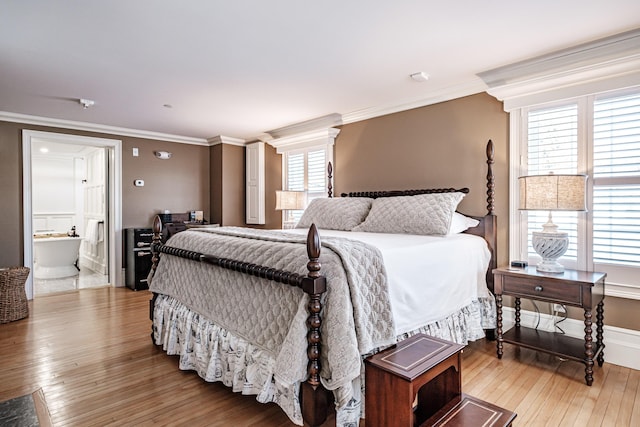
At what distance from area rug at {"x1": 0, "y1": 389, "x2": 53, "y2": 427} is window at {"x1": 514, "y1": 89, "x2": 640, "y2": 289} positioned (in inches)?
128

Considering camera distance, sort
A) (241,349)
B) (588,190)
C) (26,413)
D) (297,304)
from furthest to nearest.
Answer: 1. (588,190)
2. (241,349)
3. (297,304)
4. (26,413)

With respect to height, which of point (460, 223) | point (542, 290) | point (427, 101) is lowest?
point (542, 290)

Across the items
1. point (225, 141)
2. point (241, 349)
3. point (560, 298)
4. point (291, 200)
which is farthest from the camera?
point (225, 141)

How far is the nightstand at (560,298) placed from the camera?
87.7 inches

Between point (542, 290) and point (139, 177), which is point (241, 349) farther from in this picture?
point (139, 177)

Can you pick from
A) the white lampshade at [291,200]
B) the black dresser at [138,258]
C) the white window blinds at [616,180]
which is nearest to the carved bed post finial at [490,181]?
the white window blinds at [616,180]

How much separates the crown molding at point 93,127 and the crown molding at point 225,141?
125 mm

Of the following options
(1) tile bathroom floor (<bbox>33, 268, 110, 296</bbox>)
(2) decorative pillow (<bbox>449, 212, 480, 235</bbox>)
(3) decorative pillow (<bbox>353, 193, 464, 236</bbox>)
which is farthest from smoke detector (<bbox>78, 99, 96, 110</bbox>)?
(2) decorative pillow (<bbox>449, 212, 480, 235</bbox>)

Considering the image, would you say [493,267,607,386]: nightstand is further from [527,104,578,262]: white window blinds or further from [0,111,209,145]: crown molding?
[0,111,209,145]: crown molding

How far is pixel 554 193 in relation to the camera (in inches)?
95.0

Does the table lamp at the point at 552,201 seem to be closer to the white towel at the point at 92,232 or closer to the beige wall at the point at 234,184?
the beige wall at the point at 234,184

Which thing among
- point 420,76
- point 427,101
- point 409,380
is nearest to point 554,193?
point 420,76

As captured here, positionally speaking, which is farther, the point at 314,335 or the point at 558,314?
the point at 558,314

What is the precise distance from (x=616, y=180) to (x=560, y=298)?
3.19 ft
